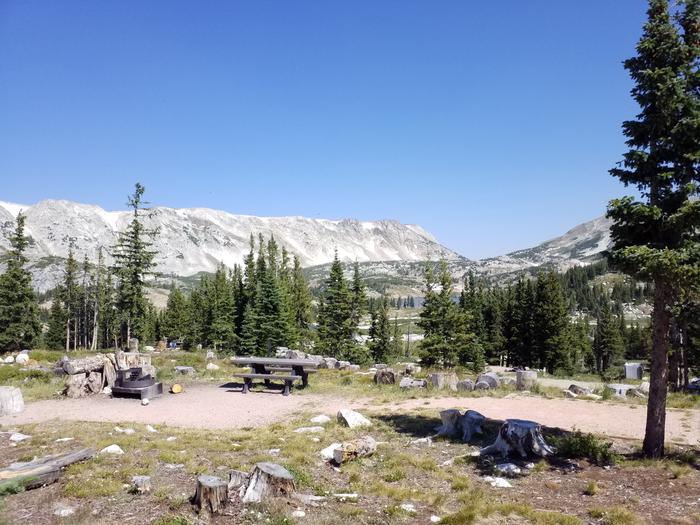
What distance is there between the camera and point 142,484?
8.62 meters

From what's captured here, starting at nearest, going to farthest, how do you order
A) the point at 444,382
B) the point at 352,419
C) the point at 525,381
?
1. the point at 352,419
2. the point at 525,381
3. the point at 444,382

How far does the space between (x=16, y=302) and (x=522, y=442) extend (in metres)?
58.0

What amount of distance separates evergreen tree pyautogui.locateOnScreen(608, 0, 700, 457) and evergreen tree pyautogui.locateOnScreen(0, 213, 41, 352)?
190ft

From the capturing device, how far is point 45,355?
35.3 metres

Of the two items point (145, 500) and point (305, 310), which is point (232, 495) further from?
point (305, 310)

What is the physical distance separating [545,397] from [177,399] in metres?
15.9

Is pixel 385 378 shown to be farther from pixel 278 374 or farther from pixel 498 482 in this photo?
pixel 498 482

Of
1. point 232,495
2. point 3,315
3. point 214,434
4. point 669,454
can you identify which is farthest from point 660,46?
point 3,315

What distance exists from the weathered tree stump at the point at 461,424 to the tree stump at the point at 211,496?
7441mm

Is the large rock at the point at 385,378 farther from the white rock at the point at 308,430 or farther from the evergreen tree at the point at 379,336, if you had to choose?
the evergreen tree at the point at 379,336

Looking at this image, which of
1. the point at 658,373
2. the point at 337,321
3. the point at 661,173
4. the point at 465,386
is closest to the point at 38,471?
the point at 658,373

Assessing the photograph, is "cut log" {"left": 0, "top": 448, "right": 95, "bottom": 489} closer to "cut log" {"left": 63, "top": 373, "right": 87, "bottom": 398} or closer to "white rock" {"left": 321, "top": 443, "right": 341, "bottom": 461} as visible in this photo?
"white rock" {"left": 321, "top": 443, "right": 341, "bottom": 461}

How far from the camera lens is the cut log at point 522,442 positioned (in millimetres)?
11305

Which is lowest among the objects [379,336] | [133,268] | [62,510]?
[379,336]
